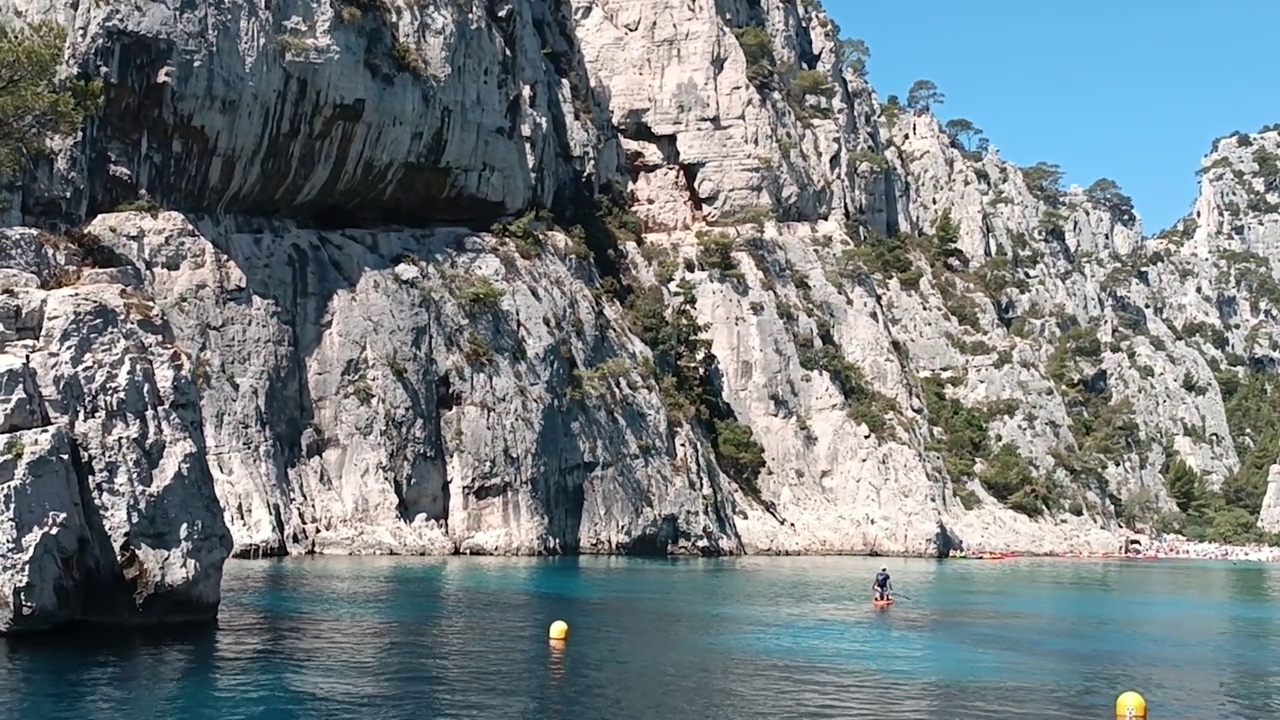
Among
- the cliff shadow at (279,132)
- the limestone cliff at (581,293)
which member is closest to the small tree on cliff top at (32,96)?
the limestone cliff at (581,293)

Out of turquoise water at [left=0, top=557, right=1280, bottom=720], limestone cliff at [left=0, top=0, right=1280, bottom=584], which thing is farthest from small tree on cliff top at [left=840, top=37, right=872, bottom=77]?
turquoise water at [left=0, top=557, right=1280, bottom=720]

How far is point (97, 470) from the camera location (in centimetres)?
2841

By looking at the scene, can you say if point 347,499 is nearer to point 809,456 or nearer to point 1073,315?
point 809,456

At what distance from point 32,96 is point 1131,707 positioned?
27.4 metres

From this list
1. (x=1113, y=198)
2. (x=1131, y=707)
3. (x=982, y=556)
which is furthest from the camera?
(x=1113, y=198)

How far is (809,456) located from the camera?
8769 centimetres

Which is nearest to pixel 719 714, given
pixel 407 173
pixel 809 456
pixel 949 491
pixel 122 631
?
pixel 122 631

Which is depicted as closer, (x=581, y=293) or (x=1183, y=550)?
(x=581, y=293)

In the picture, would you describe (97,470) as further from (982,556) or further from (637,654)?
(982,556)

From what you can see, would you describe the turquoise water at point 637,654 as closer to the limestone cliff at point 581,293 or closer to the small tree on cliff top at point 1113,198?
the limestone cliff at point 581,293

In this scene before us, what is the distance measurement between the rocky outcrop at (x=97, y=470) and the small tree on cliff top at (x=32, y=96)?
3880mm

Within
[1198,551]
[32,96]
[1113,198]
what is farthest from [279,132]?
[1113,198]

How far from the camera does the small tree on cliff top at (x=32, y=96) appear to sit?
106 ft

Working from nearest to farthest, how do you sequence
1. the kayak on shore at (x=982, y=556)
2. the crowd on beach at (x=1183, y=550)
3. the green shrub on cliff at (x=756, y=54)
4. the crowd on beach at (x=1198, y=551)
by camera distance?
the kayak on shore at (x=982, y=556) → the crowd on beach at (x=1183, y=550) → the green shrub on cliff at (x=756, y=54) → the crowd on beach at (x=1198, y=551)
